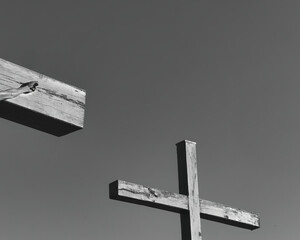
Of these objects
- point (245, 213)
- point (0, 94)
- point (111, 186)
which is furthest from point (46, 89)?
point (245, 213)

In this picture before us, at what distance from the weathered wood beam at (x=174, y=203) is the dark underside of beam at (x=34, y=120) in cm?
241

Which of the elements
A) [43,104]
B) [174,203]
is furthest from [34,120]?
[174,203]

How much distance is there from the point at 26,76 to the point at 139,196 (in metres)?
2.77

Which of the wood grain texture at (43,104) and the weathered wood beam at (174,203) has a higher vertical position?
the weathered wood beam at (174,203)

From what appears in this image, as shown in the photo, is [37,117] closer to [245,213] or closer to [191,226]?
[191,226]

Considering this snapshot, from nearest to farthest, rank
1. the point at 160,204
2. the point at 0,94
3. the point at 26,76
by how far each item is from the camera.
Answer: the point at 0,94, the point at 26,76, the point at 160,204

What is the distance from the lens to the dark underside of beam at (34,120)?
229cm

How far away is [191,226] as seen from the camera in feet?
17.2

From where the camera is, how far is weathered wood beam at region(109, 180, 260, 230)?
487 cm

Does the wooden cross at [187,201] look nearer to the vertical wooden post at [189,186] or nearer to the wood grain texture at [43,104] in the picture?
the vertical wooden post at [189,186]

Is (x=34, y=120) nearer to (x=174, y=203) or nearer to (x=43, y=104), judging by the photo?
(x=43, y=104)

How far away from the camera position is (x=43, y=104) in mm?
2395

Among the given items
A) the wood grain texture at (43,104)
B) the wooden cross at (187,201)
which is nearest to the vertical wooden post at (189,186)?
the wooden cross at (187,201)

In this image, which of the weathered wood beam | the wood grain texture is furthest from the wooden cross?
the wood grain texture
